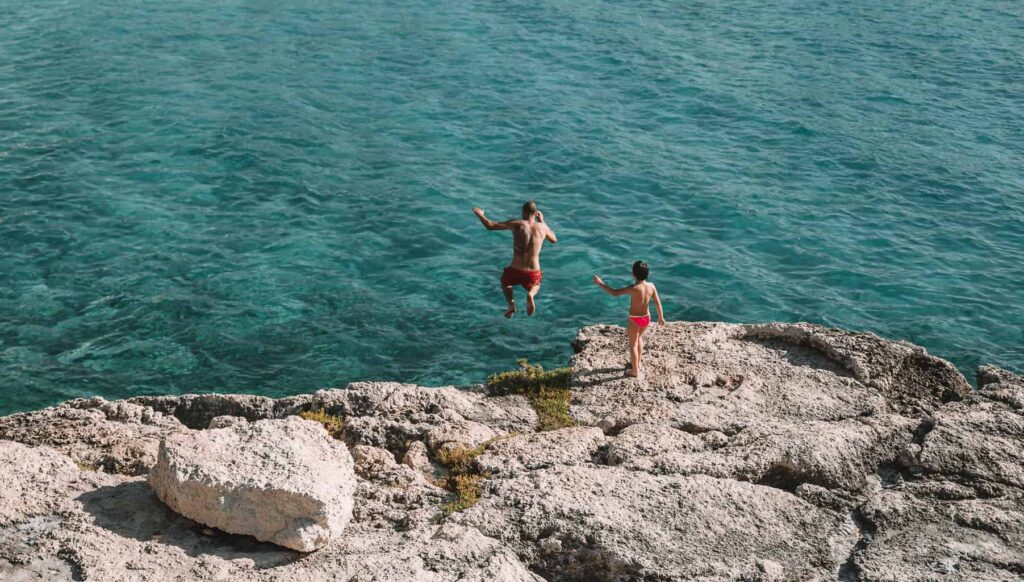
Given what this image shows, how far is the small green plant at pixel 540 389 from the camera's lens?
14.2m

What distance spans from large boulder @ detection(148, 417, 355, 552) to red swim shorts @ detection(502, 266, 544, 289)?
20.0ft

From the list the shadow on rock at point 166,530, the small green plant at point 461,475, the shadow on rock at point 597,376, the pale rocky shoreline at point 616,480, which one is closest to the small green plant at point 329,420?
the pale rocky shoreline at point 616,480

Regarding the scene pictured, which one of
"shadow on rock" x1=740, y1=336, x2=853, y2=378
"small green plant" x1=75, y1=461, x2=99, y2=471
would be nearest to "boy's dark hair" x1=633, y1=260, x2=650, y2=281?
"shadow on rock" x1=740, y1=336, x2=853, y2=378

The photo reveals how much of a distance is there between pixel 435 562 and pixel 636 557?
2.14 meters

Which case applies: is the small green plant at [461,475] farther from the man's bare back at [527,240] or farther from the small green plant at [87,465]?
the small green plant at [87,465]

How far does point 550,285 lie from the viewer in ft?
70.9

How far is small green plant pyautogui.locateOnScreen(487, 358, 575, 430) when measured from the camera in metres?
14.2

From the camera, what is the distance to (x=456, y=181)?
25.6 metres

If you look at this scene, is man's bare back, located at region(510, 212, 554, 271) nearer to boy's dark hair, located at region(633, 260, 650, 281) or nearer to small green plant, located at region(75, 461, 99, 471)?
boy's dark hair, located at region(633, 260, 650, 281)

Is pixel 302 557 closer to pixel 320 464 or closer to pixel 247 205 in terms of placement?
pixel 320 464

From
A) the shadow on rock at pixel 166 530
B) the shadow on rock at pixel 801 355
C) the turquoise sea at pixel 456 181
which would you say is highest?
the shadow on rock at pixel 801 355

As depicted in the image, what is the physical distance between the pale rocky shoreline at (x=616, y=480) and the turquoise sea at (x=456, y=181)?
4430mm

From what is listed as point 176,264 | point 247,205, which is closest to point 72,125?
point 247,205

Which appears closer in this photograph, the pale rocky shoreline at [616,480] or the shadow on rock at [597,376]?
the pale rocky shoreline at [616,480]
